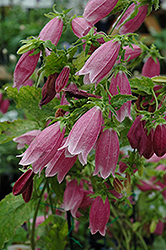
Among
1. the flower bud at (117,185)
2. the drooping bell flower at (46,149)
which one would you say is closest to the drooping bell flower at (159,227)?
the flower bud at (117,185)

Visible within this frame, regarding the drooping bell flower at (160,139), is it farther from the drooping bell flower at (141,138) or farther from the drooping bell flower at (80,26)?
the drooping bell flower at (80,26)

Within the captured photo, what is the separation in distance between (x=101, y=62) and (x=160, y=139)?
0.14 m

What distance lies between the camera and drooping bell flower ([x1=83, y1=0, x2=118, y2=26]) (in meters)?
0.49

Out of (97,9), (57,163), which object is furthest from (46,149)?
(97,9)

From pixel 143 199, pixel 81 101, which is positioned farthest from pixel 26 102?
pixel 143 199

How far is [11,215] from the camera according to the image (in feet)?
1.75

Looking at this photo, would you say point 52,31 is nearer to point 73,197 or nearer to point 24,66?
point 24,66

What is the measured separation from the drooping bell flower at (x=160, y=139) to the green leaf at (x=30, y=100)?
206 millimetres

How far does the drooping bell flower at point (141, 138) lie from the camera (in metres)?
0.45

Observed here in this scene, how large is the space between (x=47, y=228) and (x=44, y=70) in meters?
0.41

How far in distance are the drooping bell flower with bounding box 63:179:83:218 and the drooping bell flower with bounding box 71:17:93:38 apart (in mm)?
259

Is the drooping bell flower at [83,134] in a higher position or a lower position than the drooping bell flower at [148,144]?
higher

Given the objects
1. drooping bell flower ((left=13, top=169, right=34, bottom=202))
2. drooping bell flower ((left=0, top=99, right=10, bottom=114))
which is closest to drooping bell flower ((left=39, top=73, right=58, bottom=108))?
drooping bell flower ((left=13, top=169, right=34, bottom=202))

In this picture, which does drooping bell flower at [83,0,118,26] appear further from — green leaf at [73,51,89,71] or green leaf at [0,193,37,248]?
green leaf at [0,193,37,248]
